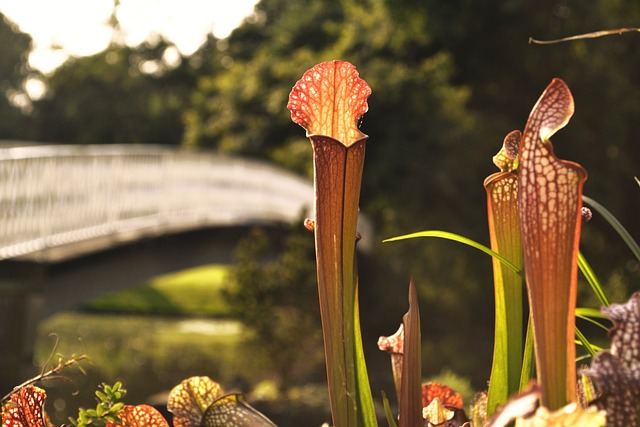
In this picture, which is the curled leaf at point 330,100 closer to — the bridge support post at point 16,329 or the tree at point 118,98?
the bridge support post at point 16,329

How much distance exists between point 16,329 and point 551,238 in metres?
7.30

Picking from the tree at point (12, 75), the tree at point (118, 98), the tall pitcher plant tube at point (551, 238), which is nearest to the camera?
the tall pitcher plant tube at point (551, 238)

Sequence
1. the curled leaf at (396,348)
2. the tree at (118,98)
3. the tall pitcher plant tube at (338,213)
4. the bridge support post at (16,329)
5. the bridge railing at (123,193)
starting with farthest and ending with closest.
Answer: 1. the tree at (118,98)
2. the bridge railing at (123,193)
3. the bridge support post at (16,329)
4. the curled leaf at (396,348)
5. the tall pitcher plant tube at (338,213)

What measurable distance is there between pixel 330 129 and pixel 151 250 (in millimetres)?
9358

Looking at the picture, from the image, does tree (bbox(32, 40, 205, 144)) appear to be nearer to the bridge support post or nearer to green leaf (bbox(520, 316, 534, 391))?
the bridge support post

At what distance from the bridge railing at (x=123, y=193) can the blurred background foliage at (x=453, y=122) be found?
1.22 m

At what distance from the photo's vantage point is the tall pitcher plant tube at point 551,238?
581 mm

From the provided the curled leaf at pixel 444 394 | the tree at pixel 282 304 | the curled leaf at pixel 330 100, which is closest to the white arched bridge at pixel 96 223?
the tree at pixel 282 304

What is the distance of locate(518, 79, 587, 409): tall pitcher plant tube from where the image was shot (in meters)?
0.58

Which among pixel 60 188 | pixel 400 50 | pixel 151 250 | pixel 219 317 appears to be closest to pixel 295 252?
pixel 151 250

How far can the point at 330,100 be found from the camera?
775 millimetres

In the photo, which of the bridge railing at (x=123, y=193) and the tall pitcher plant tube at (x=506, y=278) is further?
the bridge railing at (x=123, y=193)

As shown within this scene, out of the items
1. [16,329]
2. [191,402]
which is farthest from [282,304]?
[191,402]

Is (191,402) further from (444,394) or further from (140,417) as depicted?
(444,394)
